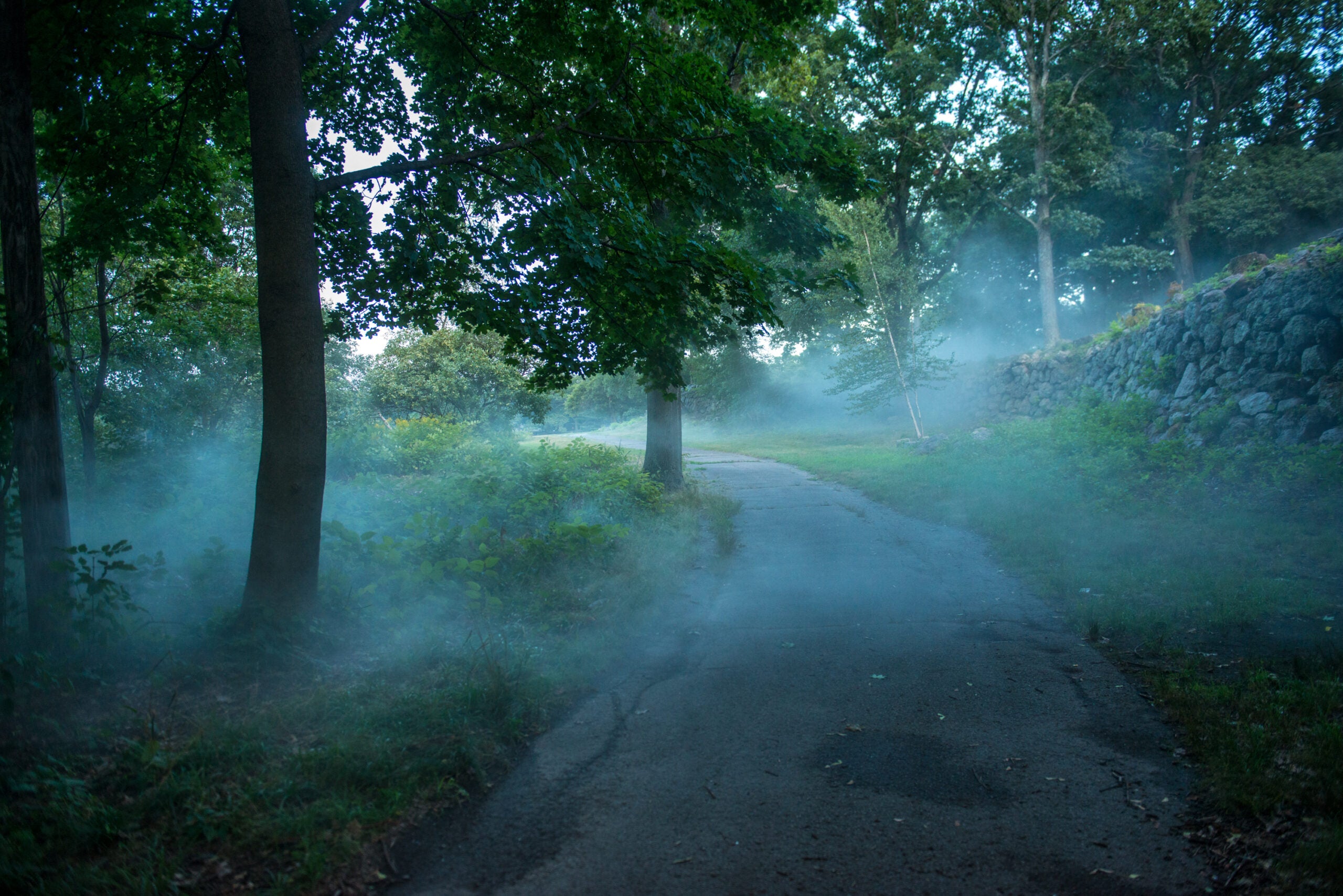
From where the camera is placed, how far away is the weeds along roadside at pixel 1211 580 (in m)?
3.39

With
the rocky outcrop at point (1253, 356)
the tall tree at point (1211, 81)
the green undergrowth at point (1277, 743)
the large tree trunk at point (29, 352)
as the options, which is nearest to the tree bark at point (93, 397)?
the large tree trunk at point (29, 352)

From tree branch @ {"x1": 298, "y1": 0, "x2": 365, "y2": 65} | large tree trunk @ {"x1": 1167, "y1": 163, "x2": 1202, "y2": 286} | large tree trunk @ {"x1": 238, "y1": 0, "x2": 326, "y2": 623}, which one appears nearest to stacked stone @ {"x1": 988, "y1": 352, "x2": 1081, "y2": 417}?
large tree trunk @ {"x1": 1167, "y1": 163, "x2": 1202, "y2": 286}

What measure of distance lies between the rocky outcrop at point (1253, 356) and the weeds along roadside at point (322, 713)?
28.1ft

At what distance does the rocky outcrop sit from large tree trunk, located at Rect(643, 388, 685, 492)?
870cm

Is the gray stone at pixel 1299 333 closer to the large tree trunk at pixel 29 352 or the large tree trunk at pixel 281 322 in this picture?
the large tree trunk at pixel 281 322

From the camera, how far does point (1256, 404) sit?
33.6ft

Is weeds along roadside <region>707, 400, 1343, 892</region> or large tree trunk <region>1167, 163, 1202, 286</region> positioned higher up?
large tree trunk <region>1167, 163, 1202, 286</region>

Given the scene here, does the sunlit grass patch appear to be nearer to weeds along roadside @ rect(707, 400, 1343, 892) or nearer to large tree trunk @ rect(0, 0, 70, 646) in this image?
weeds along roadside @ rect(707, 400, 1343, 892)

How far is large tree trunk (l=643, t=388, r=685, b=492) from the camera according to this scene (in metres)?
15.1

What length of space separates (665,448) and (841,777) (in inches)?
452

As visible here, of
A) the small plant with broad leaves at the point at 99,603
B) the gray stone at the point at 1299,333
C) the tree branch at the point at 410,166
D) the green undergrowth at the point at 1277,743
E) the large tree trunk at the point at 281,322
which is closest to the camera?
the green undergrowth at the point at 1277,743

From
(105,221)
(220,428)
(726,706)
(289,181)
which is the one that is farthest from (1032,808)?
(220,428)

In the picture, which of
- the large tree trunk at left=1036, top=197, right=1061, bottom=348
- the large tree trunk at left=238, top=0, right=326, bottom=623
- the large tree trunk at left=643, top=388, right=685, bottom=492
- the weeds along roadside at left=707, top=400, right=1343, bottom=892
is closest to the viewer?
the weeds along roadside at left=707, top=400, right=1343, bottom=892

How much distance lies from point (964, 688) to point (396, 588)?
4972mm
